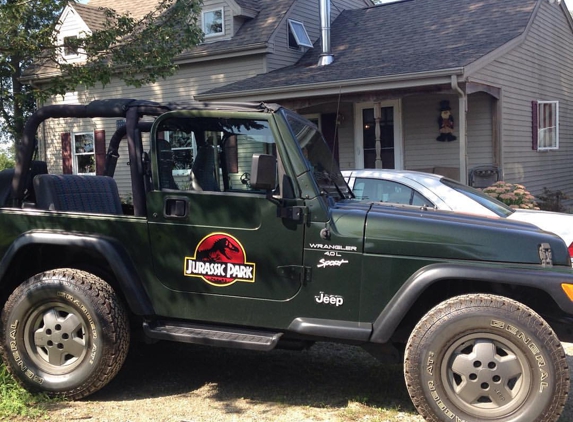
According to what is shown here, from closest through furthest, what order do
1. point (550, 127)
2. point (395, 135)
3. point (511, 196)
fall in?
point (511, 196)
point (395, 135)
point (550, 127)

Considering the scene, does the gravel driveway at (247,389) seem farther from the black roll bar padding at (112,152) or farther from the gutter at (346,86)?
the gutter at (346,86)

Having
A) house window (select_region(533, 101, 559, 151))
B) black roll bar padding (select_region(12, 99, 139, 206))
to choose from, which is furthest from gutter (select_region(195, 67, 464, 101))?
Answer: black roll bar padding (select_region(12, 99, 139, 206))

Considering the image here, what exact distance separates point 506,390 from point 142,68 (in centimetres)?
959

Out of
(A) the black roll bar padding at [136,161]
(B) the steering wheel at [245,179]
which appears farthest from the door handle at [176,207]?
(B) the steering wheel at [245,179]

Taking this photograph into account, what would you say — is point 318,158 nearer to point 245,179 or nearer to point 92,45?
point 245,179

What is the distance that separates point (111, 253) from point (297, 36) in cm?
1491

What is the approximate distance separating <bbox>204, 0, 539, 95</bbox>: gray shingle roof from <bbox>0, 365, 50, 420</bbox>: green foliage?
392 inches

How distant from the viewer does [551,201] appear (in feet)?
49.8

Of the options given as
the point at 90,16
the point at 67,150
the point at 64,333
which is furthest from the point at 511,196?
the point at 90,16

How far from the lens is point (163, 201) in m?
4.17

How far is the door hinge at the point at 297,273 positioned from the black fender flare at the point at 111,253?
97cm

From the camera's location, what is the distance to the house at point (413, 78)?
1346 centimetres

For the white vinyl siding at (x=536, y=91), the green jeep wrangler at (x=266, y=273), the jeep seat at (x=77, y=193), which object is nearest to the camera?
the green jeep wrangler at (x=266, y=273)

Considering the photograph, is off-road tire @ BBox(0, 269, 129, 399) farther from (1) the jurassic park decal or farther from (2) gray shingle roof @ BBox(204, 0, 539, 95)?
(2) gray shingle roof @ BBox(204, 0, 539, 95)
